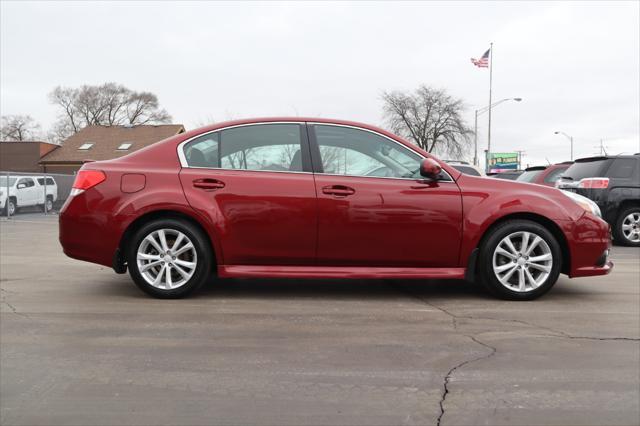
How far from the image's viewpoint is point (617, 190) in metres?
9.82

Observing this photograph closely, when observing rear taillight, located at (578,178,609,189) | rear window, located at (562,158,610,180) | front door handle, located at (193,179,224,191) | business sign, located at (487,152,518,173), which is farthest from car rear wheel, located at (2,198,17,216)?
business sign, located at (487,152,518,173)

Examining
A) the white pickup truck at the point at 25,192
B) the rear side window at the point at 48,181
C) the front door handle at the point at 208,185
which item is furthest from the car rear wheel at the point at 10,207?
the front door handle at the point at 208,185

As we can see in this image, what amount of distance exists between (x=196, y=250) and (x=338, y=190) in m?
1.35

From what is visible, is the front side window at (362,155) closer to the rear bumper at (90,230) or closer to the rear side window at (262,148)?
the rear side window at (262,148)

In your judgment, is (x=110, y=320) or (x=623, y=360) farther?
(x=110, y=320)

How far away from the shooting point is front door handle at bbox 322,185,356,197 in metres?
4.74

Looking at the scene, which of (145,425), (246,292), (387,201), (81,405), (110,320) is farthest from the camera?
(246,292)

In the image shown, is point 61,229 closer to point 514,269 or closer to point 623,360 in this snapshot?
point 514,269

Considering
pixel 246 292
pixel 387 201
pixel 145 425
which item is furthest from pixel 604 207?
pixel 145 425

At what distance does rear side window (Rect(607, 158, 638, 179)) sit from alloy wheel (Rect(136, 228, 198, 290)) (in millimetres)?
8345

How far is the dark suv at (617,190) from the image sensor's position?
9.82 meters

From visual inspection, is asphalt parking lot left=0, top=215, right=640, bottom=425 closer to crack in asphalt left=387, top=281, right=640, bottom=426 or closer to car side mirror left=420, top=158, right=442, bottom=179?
crack in asphalt left=387, top=281, right=640, bottom=426

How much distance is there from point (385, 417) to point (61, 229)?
3.57 m

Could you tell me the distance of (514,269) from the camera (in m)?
4.89
